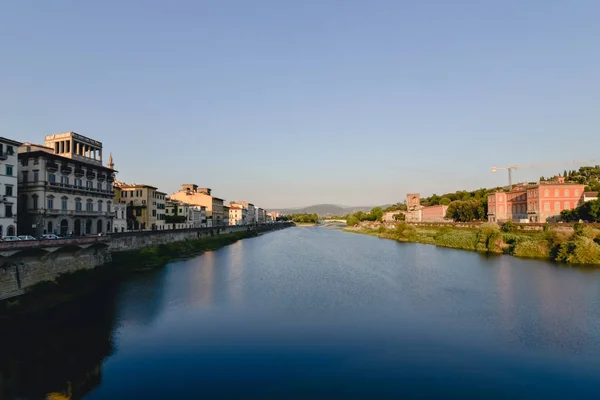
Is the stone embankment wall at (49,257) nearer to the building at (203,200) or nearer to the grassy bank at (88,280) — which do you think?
the grassy bank at (88,280)

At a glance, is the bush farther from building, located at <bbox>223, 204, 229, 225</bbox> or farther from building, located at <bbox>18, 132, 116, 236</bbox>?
building, located at <bbox>223, 204, 229, 225</bbox>

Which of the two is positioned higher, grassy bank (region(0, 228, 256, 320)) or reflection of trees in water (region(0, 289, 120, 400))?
grassy bank (region(0, 228, 256, 320))

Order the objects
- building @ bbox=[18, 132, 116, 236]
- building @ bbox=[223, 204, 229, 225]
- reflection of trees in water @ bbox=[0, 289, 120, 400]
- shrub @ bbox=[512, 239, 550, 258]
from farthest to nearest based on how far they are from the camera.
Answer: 1. building @ bbox=[223, 204, 229, 225]
2. shrub @ bbox=[512, 239, 550, 258]
3. building @ bbox=[18, 132, 116, 236]
4. reflection of trees in water @ bbox=[0, 289, 120, 400]

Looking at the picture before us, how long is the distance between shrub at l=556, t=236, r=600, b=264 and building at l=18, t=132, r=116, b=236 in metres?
69.0

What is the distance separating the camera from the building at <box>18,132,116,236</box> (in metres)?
44.4

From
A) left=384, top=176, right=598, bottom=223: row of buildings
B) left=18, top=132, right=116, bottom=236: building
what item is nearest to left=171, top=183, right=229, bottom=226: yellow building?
left=18, top=132, right=116, bottom=236: building

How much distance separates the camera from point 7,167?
38562 millimetres

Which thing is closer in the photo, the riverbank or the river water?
the river water

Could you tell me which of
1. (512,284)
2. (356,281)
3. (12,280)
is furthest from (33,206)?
(512,284)

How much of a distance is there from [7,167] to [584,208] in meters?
90.5

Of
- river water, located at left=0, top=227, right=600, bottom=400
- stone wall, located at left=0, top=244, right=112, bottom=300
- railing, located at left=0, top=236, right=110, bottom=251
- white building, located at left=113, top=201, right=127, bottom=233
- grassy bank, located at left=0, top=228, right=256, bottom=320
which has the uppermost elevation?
white building, located at left=113, top=201, right=127, bottom=233

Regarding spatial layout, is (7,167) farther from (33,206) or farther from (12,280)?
(12,280)

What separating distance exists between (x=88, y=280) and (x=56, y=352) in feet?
66.8

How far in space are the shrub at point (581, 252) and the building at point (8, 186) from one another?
7047cm
